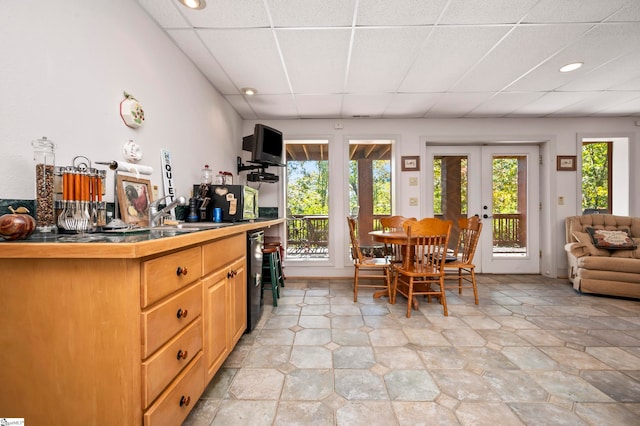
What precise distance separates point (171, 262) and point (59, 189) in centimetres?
63

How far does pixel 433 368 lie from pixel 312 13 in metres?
2.63

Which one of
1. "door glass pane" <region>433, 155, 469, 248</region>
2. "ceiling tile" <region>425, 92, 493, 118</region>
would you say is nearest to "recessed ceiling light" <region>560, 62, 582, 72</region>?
"ceiling tile" <region>425, 92, 493, 118</region>

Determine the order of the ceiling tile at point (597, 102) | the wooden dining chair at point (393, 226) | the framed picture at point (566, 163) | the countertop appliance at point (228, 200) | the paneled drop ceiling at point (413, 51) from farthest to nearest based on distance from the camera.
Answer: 1. the framed picture at point (566, 163)
2. the ceiling tile at point (597, 102)
3. the wooden dining chair at point (393, 226)
4. the countertop appliance at point (228, 200)
5. the paneled drop ceiling at point (413, 51)

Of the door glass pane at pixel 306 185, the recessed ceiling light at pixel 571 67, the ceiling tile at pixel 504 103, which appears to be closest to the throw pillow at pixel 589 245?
the ceiling tile at pixel 504 103

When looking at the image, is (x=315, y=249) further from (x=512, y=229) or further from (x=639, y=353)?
(x=639, y=353)

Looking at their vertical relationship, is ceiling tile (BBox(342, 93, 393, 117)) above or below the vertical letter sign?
above

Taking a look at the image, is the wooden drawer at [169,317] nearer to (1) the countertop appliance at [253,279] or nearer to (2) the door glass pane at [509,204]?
(1) the countertop appliance at [253,279]

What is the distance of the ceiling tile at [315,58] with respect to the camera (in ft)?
6.85

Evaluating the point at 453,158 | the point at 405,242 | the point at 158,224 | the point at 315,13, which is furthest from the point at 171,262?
the point at 453,158

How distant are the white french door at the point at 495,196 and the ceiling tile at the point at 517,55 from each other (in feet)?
4.54

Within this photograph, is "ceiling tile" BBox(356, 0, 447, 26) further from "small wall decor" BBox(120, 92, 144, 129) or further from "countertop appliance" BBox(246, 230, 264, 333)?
"countertop appliance" BBox(246, 230, 264, 333)

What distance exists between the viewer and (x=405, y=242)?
2668mm

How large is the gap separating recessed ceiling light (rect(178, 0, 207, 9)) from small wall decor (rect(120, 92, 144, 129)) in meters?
0.74

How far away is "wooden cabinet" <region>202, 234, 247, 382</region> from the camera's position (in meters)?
1.39
